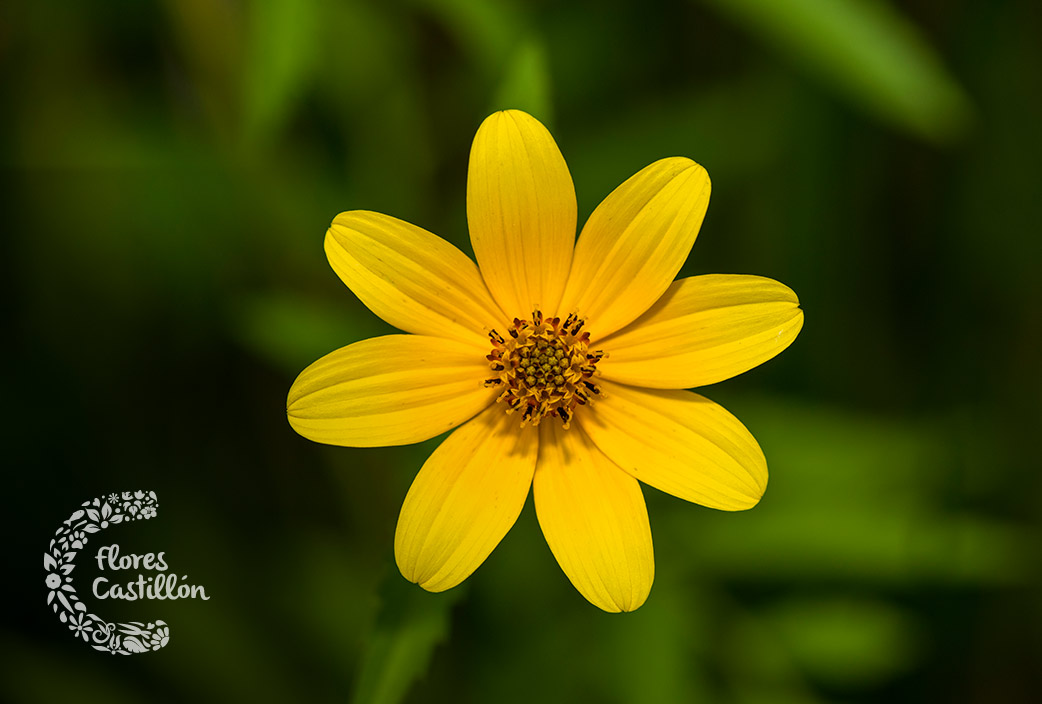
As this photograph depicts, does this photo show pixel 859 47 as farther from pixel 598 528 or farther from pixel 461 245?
pixel 598 528

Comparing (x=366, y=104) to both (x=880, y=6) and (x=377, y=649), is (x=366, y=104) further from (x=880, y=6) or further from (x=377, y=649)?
(x=377, y=649)

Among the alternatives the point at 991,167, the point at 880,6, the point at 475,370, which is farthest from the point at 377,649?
the point at 991,167

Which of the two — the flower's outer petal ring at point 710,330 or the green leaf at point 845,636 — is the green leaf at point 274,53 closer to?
the flower's outer petal ring at point 710,330

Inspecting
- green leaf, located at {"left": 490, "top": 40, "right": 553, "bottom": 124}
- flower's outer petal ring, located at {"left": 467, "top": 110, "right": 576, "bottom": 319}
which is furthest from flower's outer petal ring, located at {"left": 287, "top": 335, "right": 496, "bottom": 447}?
green leaf, located at {"left": 490, "top": 40, "right": 553, "bottom": 124}

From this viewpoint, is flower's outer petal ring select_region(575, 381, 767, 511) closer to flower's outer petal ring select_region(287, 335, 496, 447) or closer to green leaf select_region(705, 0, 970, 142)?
flower's outer petal ring select_region(287, 335, 496, 447)

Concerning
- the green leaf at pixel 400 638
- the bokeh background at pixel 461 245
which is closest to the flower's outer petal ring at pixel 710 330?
the green leaf at pixel 400 638

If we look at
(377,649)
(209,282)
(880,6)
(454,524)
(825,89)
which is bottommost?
→ (377,649)
